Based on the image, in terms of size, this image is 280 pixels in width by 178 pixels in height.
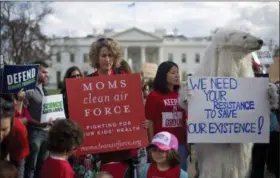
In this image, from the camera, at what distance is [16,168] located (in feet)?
9.84

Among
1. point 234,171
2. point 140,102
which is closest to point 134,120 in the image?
point 140,102

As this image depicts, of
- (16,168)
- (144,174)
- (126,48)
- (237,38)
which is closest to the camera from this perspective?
(16,168)

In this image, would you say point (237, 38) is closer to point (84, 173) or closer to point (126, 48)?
point (84, 173)

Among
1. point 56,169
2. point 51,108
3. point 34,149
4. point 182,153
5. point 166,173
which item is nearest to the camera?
point 56,169

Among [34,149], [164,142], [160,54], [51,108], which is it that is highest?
[160,54]

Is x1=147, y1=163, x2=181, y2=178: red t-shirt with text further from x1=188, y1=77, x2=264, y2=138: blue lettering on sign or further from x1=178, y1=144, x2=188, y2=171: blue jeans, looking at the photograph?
x1=178, y1=144, x2=188, y2=171: blue jeans

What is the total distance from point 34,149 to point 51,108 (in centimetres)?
70

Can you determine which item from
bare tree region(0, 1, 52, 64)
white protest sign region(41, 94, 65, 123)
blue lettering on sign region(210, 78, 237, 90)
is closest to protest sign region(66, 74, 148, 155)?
blue lettering on sign region(210, 78, 237, 90)

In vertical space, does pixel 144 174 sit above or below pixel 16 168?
below

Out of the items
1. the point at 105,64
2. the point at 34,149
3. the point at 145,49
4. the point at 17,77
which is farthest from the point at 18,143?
the point at 145,49

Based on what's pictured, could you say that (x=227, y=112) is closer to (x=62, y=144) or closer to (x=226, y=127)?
(x=226, y=127)

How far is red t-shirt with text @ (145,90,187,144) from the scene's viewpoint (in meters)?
4.61

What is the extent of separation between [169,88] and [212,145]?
0.75m

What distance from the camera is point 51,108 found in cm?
557
